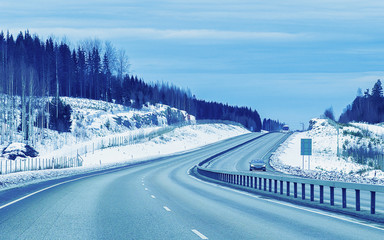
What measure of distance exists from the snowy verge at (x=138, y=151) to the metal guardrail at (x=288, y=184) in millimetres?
12706

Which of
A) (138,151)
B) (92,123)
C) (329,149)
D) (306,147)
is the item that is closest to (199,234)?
(306,147)

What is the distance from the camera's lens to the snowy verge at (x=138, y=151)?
40.0 m

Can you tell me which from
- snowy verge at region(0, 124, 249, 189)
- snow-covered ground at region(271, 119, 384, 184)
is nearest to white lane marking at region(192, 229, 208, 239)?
snowy verge at region(0, 124, 249, 189)

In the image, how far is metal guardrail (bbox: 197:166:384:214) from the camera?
53.2 ft

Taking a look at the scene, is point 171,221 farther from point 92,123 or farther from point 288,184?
point 92,123

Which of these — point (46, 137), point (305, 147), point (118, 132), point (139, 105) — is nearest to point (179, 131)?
point (118, 132)

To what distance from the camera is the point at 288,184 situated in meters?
23.1

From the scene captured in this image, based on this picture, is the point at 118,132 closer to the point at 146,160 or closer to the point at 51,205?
the point at 146,160

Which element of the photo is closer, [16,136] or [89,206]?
[89,206]

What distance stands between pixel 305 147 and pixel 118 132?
82.6 metres

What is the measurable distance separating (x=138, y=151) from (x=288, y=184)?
8410cm

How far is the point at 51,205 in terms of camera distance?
19.5m

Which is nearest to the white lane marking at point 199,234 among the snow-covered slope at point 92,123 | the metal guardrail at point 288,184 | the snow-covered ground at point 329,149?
the metal guardrail at point 288,184

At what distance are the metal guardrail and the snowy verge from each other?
1271 cm
